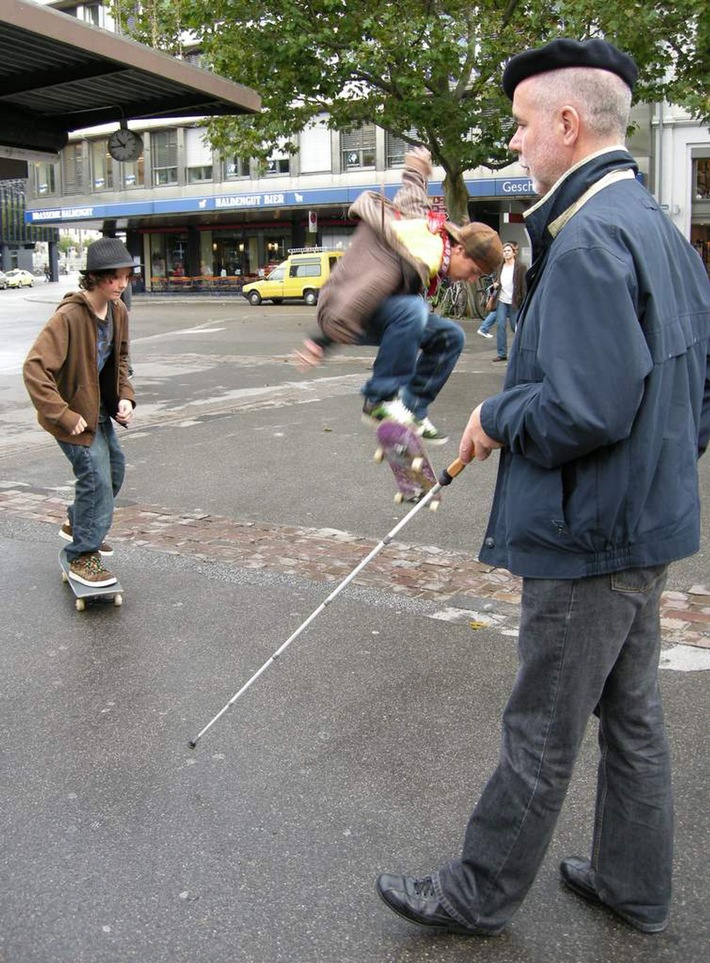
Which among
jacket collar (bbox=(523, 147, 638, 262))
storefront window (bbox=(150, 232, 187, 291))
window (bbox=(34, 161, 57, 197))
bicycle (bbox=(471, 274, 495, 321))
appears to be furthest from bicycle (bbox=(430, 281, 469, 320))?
window (bbox=(34, 161, 57, 197))

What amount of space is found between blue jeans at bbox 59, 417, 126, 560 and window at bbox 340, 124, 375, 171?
1674 inches

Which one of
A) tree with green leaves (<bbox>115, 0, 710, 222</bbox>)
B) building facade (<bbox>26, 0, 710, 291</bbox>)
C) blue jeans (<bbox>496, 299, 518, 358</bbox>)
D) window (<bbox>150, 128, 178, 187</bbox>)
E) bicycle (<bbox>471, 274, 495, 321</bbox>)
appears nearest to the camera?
blue jeans (<bbox>496, 299, 518, 358</bbox>)

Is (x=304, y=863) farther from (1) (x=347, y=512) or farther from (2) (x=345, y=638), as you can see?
(1) (x=347, y=512)

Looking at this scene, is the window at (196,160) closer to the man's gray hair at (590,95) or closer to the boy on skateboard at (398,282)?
the boy on skateboard at (398,282)

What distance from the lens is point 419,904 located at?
272cm

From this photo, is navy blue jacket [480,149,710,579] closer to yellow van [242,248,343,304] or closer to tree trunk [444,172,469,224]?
tree trunk [444,172,469,224]

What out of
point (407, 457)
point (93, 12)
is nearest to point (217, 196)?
point (93, 12)

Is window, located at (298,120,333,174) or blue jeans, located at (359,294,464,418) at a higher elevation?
window, located at (298,120,333,174)

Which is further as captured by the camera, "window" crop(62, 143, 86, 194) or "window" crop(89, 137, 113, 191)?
"window" crop(62, 143, 86, 194)

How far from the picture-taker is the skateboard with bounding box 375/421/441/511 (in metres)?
3.64

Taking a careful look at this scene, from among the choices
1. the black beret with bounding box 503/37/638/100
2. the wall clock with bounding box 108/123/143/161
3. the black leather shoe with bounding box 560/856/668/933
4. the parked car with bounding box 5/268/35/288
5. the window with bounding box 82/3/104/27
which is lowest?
the black leather shoe with bounding box 560/856/668/933

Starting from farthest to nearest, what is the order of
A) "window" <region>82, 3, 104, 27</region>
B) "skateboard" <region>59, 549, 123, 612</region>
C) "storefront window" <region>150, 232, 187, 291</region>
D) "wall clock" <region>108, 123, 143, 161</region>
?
"storefront window" <region>150, 232, 187, 291</region> → "window" <region>82, 3, 104, 27</region> → "wall clock" <region>108, 123, 143, 161</region> → "skateboard" <region>59, 549, 123, 612</region>

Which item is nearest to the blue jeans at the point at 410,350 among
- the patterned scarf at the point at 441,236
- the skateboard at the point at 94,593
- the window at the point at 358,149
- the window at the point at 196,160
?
the patterned scarf at the point at 441,236

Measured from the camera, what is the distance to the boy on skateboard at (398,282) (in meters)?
3.55
